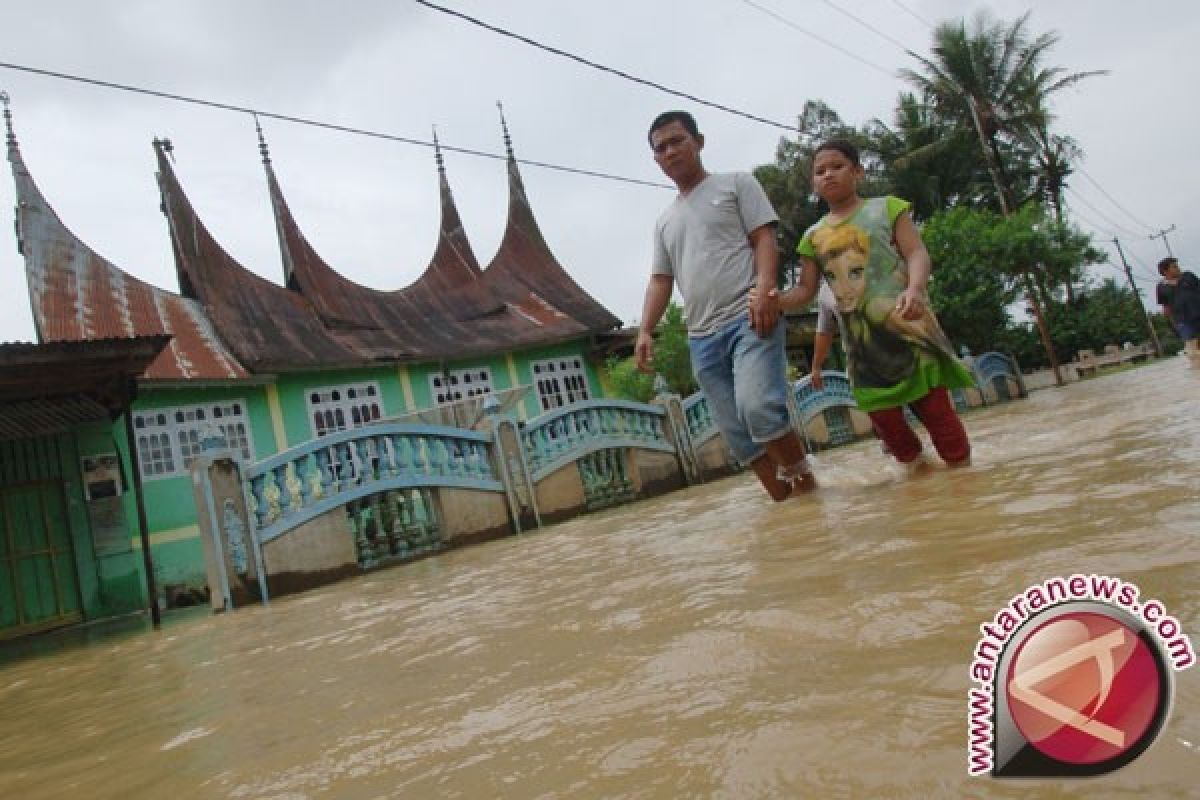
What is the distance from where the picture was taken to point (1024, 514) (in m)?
1.89

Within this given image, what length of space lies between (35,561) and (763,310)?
10823 millimetres

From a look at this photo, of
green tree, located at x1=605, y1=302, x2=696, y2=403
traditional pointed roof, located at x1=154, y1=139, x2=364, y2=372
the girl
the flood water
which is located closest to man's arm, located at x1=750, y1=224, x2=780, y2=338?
the girl

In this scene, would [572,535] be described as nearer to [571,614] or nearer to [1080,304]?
[571,614]

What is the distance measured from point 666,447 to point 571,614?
23.7ft

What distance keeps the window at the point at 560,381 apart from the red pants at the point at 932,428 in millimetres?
13954

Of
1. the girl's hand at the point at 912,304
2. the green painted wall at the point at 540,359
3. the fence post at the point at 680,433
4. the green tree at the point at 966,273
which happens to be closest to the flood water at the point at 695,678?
the girl's hand at the point at 912,304

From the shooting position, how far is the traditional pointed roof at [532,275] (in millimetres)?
19141

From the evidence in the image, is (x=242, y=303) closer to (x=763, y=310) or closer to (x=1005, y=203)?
(x=763, y=310)

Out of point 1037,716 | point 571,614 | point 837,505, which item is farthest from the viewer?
point 837,505

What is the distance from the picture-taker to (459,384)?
654 inches

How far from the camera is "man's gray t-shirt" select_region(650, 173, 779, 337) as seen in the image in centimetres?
375

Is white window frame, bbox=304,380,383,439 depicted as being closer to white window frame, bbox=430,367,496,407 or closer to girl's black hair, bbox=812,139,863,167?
white window frame, bbox=430,367,496,407

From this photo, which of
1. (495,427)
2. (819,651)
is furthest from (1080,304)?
(819,651)

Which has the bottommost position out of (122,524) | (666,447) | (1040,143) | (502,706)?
(502,706)
